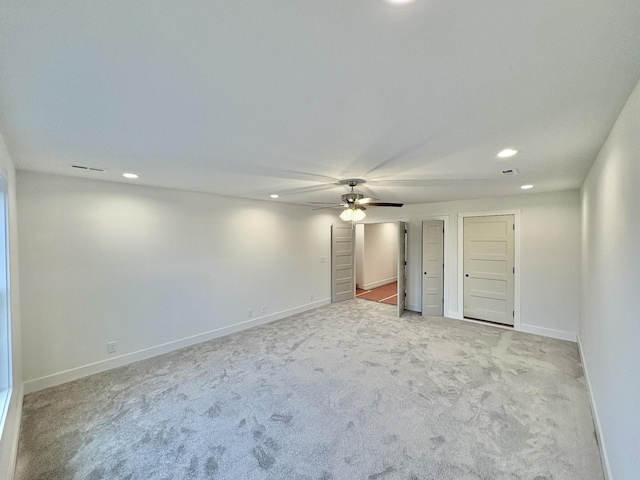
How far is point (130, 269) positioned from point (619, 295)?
4921mm

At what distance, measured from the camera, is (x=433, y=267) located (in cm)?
564

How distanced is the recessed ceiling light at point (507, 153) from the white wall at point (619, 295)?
0.57 metres

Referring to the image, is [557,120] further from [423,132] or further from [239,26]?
[239,26]

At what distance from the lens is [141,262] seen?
12.3 ft

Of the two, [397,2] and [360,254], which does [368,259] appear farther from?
[397,2]

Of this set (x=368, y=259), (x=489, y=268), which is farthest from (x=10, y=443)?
(x=368, y=259)

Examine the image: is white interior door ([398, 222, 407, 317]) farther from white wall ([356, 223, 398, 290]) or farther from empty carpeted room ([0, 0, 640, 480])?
white wall ([356, 223, 398, 290])

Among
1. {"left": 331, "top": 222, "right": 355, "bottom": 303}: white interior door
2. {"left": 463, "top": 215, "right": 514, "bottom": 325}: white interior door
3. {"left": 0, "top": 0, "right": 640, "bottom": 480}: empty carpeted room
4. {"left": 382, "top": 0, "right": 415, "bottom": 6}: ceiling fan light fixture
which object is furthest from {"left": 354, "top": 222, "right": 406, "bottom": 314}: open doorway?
{"left": 382, "top": 0, "right": 415, "bottom": 6}: ceiling fan light fixture

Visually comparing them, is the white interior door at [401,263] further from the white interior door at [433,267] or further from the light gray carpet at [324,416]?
the light gray carpet at [324,416]

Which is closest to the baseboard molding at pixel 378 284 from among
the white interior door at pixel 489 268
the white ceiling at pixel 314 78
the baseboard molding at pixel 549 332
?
the white interior door at pixel 489 268

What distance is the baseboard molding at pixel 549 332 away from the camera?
4.26 metres

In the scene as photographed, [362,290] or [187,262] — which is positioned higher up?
[187,262]

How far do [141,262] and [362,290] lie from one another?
6214 millimetres

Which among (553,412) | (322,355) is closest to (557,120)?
(553,412)
